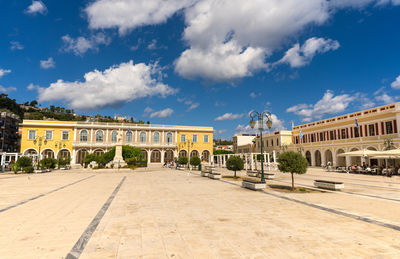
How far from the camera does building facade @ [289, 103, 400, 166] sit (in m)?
28.3

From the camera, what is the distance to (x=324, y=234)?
4941 mm

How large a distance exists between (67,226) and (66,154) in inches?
2051

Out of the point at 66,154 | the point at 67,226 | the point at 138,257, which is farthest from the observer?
the point at 66,154

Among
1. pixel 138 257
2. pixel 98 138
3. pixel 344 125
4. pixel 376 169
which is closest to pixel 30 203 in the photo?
pixel 138 257

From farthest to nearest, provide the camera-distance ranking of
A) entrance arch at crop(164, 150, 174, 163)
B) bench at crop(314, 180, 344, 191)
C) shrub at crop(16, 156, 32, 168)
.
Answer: entrance arch at crop(164, 150, 174, 163) < shrub at crop(16, 156, 32, 168) < bench at crop(314, 180, 344, 191)

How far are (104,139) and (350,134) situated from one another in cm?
4720

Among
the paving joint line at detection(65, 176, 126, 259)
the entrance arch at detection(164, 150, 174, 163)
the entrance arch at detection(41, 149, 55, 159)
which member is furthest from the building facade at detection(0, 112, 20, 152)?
the paving joint line at detection(65, 176, 126, 259)

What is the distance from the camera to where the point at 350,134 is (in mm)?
33938

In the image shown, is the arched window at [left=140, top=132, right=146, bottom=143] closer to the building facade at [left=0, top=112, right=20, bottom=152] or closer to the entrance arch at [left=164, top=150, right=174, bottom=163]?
the entrance arch at [left=164, top=150, right=174, bottom=163]

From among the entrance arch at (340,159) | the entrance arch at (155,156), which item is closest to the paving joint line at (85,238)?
the entrance arch at (340,159)

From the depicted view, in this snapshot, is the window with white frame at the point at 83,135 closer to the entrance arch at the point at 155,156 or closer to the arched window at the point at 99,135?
the arched window at the point at 99,135

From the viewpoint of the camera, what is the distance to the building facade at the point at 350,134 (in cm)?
2828

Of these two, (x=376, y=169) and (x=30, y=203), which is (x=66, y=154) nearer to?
(x=30, y=203)

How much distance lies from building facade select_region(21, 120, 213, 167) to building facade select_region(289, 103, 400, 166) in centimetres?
2307
